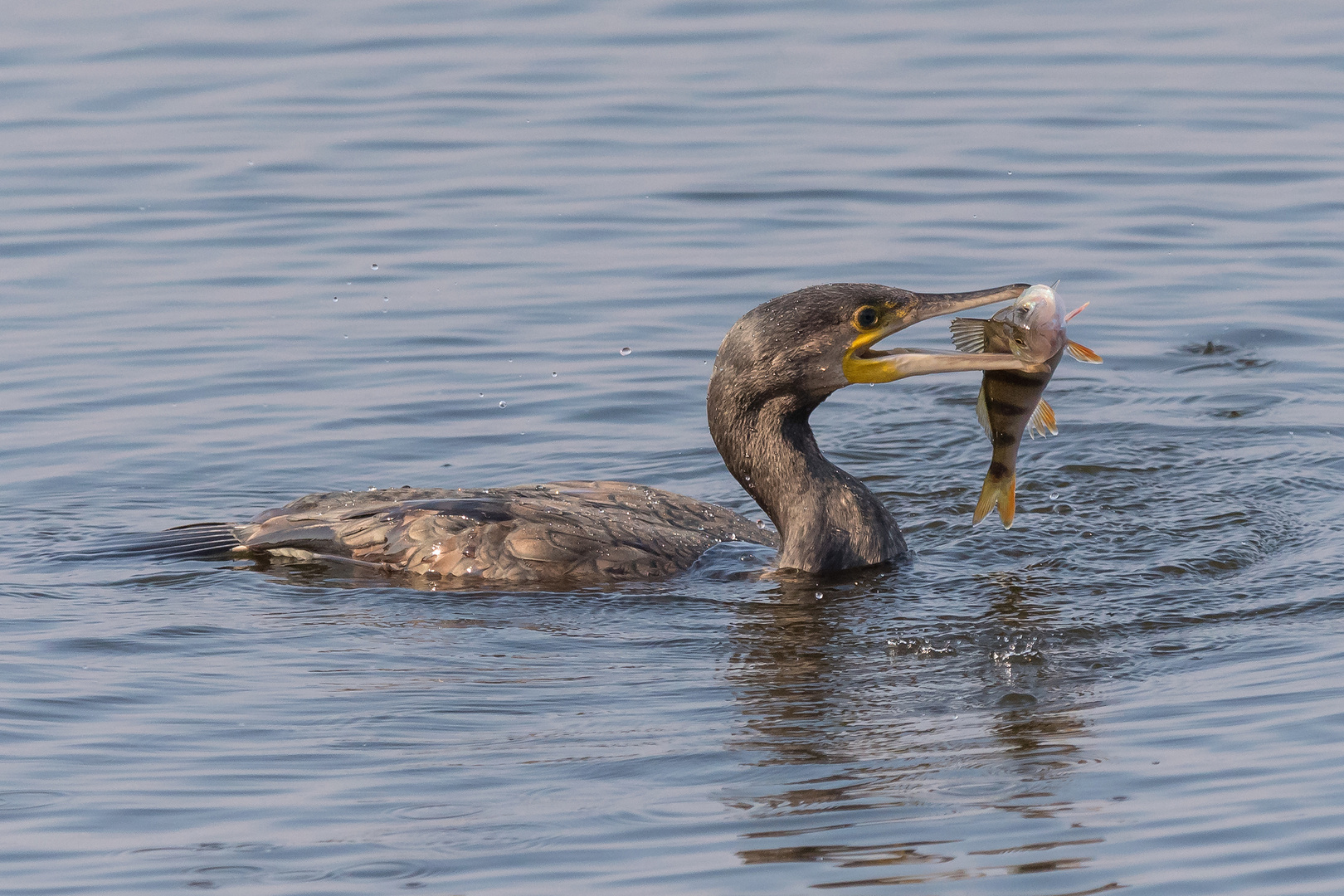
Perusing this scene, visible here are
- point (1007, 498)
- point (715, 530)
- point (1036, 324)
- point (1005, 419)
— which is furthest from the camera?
point (715, 530)

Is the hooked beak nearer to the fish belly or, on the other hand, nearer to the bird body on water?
the bird body on water

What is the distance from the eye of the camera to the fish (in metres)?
6.53

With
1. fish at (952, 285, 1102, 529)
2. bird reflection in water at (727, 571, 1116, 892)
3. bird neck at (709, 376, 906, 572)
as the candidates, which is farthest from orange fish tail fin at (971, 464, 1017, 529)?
bird neck at (709, 376, 906, 572)

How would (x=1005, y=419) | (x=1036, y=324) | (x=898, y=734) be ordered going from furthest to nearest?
(x=1005, y=419)
(x=1036, y=324)
(x=898, y=734)

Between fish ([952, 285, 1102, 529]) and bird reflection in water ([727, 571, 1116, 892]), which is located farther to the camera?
fish ([952, 285, 1102, 529])

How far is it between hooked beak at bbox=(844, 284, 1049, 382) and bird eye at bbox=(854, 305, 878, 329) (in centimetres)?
3

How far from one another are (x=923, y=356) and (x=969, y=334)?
0.18m

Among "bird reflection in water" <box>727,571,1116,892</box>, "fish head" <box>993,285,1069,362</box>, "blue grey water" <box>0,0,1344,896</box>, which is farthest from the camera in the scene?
"fish head" <box>993,285,1069,362</box>

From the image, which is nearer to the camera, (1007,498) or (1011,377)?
(1011,377)

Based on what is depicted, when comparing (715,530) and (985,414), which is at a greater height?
(985,414)

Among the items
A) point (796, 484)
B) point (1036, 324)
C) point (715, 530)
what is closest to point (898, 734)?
point (1036, 324)

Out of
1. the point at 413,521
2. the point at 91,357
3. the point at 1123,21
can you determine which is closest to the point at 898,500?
the point at 413,521

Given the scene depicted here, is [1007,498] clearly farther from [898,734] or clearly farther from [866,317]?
[898,734]

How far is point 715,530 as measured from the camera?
25.1ft
